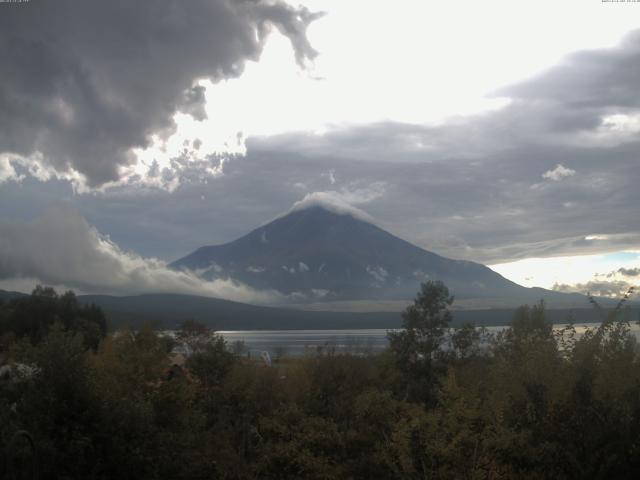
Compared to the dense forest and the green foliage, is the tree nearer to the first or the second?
the dense forest

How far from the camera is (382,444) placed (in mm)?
27016

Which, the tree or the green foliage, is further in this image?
the green foliage

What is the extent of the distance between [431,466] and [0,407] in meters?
13.7

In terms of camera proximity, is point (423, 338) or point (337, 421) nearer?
point (337, 421)

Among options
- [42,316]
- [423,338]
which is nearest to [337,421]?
[423,338]

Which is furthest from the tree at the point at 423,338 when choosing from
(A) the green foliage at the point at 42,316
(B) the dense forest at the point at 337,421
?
(A) the green foliage at the point at 42,316

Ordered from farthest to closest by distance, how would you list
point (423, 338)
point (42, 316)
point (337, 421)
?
point (42, 316) → point (423, 338) → point (337, 421)

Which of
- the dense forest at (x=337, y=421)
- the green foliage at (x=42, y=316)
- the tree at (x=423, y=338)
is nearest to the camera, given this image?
the dense forest at (x=337, y=421)

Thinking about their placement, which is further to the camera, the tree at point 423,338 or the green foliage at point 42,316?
the green foliage at point 42,316

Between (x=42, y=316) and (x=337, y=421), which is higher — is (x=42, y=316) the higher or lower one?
the higher one

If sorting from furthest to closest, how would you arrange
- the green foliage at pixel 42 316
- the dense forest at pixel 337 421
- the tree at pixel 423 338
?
the green foliage at pixel 42 316 < the tree at pixel 423 338 < the dense forest at pixel 337 421

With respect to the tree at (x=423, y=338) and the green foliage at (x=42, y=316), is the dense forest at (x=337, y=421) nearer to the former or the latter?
the tree at (x=423, y=338)

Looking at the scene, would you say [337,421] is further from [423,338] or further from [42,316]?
[42,316]

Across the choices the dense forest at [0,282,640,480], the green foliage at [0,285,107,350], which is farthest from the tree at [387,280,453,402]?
→ the green foliage at [0,285,107,350]
